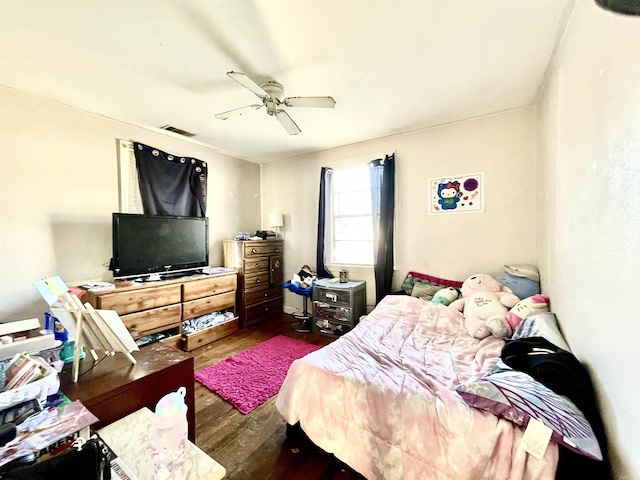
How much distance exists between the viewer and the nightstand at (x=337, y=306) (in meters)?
3.16

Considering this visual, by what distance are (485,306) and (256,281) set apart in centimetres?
280

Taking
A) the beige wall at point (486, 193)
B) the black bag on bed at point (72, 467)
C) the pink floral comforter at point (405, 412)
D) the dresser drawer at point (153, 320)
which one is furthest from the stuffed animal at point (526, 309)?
the dresser drawer at point (153, 320)

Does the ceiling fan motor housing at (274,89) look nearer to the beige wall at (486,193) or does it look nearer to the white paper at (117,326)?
the beige wall at (486,193)

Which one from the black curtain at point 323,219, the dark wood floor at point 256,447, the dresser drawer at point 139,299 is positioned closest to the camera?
the dark wood floor at point 256,447

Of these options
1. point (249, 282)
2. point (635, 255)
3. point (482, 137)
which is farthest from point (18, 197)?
point (482, 137)

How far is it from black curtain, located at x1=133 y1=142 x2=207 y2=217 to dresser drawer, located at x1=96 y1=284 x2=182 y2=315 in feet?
3.12

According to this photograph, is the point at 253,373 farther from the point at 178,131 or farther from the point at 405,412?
the point at 178,131

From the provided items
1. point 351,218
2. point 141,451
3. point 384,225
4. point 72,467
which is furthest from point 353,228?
point 72,467

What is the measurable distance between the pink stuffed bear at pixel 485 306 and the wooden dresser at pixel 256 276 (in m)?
2.53

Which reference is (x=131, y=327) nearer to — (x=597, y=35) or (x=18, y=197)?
(x=18, y=197)

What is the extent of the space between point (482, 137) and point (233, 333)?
147 inches

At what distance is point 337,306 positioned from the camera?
3.22 m

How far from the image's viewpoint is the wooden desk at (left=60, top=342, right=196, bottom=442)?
100 cm

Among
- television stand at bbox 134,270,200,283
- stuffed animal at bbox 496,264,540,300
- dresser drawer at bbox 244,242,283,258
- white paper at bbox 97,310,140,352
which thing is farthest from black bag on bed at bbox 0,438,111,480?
dresser drawer at bbox 244,242,283,258
